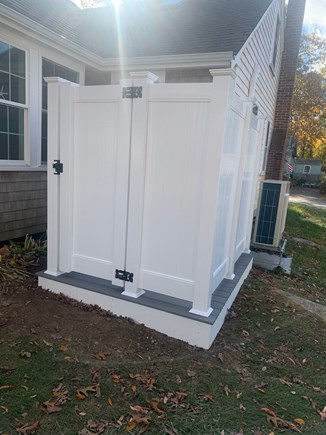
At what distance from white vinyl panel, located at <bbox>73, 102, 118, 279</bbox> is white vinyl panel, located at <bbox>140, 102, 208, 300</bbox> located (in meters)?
0.40

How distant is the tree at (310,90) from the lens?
84.4ft

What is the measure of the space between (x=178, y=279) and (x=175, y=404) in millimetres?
1078

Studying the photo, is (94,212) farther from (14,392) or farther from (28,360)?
(14,392)

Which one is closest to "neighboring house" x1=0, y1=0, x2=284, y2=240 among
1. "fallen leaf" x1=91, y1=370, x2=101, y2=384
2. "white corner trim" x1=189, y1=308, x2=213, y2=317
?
"white corner trim" x1=189, y1=308, x2=213, y2=317

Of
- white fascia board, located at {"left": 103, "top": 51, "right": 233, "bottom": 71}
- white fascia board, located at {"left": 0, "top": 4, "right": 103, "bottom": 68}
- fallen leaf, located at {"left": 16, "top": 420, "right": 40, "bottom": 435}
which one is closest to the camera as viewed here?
fallen leaf, located at {"left": 16, "top": 420, "right": 40, "bottom": 435}

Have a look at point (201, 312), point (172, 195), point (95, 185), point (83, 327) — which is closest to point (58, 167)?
point (95, 185)

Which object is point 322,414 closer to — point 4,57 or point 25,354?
point 25,354

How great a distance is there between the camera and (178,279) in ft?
10.4

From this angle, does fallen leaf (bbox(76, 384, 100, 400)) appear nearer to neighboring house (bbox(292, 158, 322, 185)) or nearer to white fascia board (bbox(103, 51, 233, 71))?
white fascia board (bbox(103, 51, 233, 71))

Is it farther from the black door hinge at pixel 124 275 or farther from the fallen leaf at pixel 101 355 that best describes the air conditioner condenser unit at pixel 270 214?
the fallen leaf at pixel 101 355

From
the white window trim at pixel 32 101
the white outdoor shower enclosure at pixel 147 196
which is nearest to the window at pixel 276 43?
the white window trim at pixel 32 101

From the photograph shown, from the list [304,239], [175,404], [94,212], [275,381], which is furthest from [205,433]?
[304,239]

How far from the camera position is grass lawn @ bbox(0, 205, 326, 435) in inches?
87.4

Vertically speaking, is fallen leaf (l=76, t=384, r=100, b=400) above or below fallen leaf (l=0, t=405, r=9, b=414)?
below
